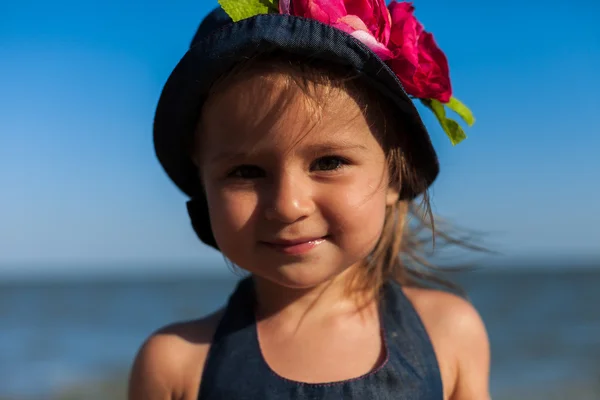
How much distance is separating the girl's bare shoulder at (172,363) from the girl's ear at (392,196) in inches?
25.8

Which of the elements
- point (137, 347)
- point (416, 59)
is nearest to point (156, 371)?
point (416, 59)

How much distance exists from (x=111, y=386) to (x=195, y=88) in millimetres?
5821

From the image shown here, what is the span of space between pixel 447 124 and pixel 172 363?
3.65ft

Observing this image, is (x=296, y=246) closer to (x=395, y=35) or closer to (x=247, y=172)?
(x=247, y=172)

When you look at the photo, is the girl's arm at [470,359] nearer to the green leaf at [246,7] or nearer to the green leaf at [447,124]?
the green leaf at [447,124]

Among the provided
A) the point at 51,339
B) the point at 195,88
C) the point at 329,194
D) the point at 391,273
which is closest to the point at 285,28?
the point at 195,88

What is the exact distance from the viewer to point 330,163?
1.71m

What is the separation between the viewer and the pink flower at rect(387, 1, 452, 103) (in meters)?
1.86

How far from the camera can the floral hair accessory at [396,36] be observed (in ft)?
5.70

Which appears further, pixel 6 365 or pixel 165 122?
pixel 6 365

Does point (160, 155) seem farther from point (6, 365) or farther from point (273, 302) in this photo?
point (6, 365)

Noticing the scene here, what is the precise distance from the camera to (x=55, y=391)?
269 inches

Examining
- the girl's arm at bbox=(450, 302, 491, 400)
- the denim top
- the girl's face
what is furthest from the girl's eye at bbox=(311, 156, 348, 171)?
the girl's arm at bbox=(450, 302, 491, 400)

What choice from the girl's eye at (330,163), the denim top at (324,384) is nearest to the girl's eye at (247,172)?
the girl's eye at (330,163)
